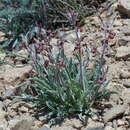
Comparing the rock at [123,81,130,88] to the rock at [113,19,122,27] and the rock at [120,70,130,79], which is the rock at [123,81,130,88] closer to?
the rock at [120,70,130,79]

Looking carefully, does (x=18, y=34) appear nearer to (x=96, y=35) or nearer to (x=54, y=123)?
(x=96, y=35)

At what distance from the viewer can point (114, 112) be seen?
3.42 meters

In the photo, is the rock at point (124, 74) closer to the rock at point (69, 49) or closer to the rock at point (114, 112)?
the rock at point (114, 112)

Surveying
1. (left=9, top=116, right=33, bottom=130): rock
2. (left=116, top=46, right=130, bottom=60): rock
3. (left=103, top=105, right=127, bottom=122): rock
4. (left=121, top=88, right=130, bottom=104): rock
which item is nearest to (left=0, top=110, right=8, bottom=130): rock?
(left=9, top=116, right=33, bottom=130): rock

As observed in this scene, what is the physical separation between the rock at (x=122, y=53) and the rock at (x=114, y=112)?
844 millimetres

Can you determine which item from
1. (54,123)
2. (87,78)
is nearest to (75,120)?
(54,123)

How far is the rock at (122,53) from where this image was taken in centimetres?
419

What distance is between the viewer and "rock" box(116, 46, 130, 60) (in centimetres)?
419

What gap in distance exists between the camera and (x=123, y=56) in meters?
4.20

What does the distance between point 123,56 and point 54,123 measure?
3.59 feet

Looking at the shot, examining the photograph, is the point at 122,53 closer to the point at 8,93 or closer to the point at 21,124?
the point at 8,93

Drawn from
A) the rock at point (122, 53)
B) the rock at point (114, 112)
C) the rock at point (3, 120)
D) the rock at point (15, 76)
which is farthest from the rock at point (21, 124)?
the rock at point (122, 53)

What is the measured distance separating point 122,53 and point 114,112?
98 centimetres

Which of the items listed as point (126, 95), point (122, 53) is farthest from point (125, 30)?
point (126, 95)
